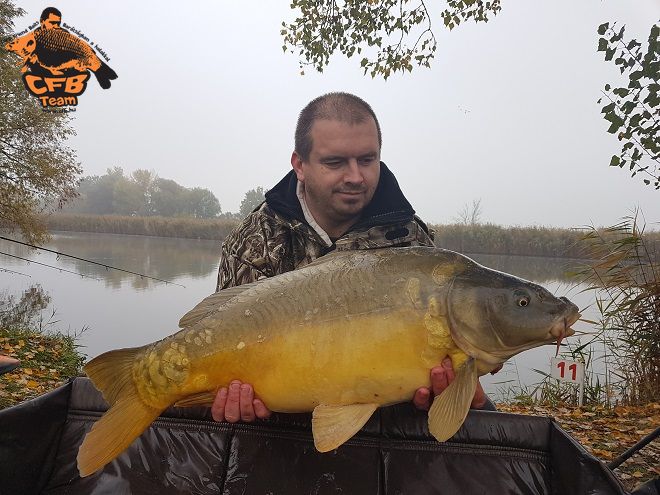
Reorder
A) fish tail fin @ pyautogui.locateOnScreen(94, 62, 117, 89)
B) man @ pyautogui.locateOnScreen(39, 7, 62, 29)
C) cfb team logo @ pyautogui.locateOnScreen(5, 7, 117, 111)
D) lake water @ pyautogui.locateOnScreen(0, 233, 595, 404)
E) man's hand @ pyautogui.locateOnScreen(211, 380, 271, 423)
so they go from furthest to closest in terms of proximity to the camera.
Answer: man @ pyautogui.locateOnScreen(39, 7, 62, 29) < cfb team logo @ pyautogui.locateOnScreen(5, 7, 117, 111) < fish tail fin @ pyautogui.locateOnScreen(94, 62, 117, 89) < lake water @ pyautogui.locateOnScreen(0, 233, 595, 404) < man's hand @ pyautogui.locateOnScreen(211, 380, 271, 423)

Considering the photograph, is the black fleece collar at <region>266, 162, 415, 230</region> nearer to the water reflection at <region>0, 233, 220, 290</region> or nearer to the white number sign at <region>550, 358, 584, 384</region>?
the white number sign at <region>550, 358, 584, 384</region>

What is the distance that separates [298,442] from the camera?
1.38 meters

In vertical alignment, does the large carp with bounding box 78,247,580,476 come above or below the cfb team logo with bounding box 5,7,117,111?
below

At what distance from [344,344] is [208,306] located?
1.20 feet

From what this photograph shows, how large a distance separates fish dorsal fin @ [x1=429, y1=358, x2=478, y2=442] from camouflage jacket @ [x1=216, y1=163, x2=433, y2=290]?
745 mm

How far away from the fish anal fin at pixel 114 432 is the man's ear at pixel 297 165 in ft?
3.24

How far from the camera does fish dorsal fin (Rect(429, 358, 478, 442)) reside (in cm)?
102

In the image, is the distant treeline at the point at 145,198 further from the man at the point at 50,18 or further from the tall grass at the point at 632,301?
the tall grass at the point at 632,301

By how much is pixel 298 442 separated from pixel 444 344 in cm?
58

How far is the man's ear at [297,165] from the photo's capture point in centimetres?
182

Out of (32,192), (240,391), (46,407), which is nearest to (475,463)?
(240,391)

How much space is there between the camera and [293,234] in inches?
73.2

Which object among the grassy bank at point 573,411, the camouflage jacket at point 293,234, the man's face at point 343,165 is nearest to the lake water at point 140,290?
the grassy bank at point 573,411

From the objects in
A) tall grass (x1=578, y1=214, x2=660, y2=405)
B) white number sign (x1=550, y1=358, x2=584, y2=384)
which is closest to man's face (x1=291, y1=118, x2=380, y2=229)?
white number sign (x1=550, y1=358, x2=584, y2=384)
